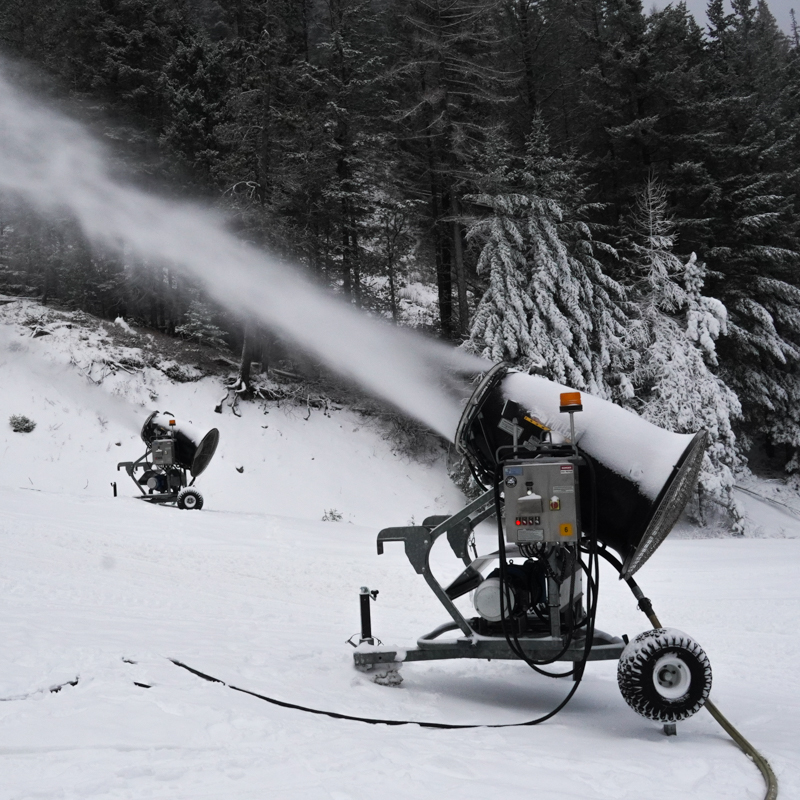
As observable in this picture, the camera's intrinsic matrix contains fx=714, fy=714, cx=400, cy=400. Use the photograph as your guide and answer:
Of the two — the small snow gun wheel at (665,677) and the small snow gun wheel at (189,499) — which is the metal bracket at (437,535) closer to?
the small snow gun wheel at (665,677)

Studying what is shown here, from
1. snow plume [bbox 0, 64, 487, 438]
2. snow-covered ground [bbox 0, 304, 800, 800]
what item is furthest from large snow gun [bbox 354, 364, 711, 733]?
snow plume [bbox 0, 64, 487, 438]

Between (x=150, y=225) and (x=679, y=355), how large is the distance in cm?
1685

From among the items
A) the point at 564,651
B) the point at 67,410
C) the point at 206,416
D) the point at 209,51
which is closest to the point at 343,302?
the point at 206,416

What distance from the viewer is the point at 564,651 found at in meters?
4.46

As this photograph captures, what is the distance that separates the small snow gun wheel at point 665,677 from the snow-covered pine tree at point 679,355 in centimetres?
1651

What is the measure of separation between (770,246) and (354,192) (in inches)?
572

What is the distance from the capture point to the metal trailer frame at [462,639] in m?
4.65

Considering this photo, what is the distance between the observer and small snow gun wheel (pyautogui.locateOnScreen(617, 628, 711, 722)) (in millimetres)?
4133

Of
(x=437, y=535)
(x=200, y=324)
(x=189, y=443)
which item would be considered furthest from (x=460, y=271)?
(x=437, y=535)

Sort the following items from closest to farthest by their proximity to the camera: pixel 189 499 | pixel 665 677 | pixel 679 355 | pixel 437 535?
pixel 665 677
pixel 437 535
pixel 189 499
pixel 679 355

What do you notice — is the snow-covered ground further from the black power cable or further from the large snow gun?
the large snow gun

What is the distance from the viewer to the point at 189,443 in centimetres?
1630

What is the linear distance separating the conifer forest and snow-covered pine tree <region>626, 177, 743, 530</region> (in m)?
0.07

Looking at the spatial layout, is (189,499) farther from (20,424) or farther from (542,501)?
(542,501)
